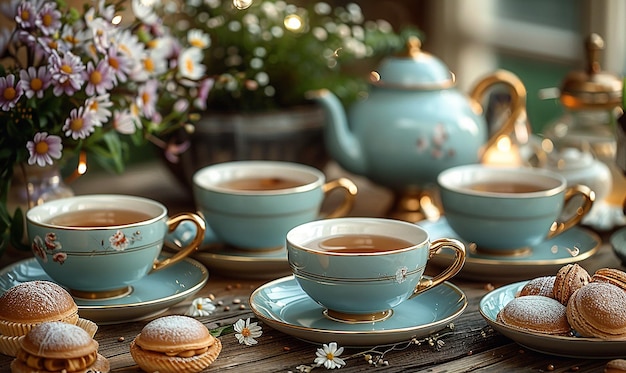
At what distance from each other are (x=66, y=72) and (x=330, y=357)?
54cm

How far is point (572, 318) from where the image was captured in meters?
1.05

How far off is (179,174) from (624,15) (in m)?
1.27

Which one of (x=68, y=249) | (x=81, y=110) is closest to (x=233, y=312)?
(x=68, y=249)

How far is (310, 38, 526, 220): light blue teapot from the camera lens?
62.9 inches

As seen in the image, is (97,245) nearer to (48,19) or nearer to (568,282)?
(48,19)

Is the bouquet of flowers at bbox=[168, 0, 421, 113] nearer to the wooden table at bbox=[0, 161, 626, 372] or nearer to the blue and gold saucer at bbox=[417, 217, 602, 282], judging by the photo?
the blue and gold saucer at bbox=[417, 217, 602, 282]

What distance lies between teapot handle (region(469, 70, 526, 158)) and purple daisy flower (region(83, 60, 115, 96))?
0.68m

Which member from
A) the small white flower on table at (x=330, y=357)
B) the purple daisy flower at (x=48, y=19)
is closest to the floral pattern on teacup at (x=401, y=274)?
the small white flower on table at (x=330, y=357)

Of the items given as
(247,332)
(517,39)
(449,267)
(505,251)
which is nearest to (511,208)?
(505,251)

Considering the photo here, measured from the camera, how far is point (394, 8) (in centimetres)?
292

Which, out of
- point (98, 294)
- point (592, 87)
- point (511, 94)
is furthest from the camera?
point (511, 94)

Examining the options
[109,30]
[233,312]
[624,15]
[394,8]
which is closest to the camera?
[233,312]

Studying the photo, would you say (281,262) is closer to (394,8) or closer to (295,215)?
(295,215)

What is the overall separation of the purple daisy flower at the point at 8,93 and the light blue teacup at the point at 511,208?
0.62 meters
